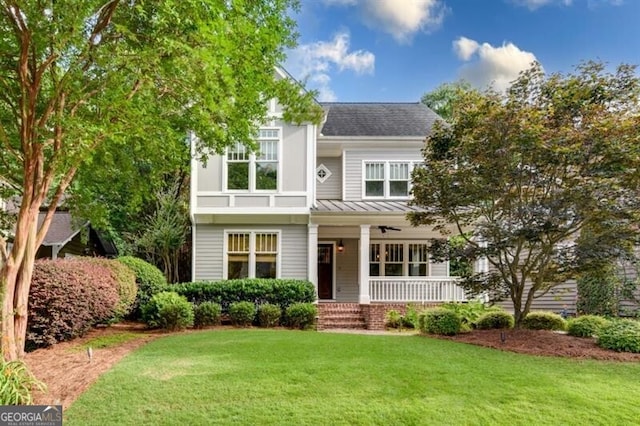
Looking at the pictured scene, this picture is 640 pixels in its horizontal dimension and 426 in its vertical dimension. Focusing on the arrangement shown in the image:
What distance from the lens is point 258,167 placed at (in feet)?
44.4

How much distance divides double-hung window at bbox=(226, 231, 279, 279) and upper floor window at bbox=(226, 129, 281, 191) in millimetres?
1522

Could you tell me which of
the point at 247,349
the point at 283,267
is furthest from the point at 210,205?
the point at 247,349

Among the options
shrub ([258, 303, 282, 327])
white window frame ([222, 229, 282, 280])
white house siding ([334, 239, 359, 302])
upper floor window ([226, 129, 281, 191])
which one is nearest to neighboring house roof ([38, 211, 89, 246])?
white window frame ([222, 229, 282, 280])

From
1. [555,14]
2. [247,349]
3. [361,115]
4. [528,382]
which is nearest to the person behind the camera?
[528,382]

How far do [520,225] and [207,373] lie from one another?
6.25 m

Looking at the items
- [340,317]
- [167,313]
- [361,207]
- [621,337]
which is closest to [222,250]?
[167,313]

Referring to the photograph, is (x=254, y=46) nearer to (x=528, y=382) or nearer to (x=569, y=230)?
(x=528, y=382)

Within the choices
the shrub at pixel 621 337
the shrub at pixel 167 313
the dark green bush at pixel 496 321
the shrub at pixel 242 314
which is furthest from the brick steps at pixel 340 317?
the shrub at pixel 621 337

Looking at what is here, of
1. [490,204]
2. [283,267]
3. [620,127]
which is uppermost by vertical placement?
[620,127]

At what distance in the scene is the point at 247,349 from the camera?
7340 millimetres

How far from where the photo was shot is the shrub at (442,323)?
9.19 metres

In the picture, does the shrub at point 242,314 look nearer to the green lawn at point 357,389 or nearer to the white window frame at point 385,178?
the green lawn at point 357,389

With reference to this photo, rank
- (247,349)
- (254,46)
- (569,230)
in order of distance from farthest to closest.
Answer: (569,230), (247,349), (254,46)

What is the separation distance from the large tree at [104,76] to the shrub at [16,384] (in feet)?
2.49
